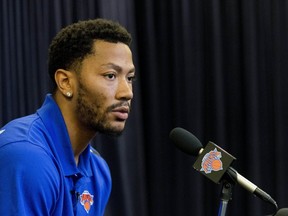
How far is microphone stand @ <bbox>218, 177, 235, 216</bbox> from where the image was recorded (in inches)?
44.6

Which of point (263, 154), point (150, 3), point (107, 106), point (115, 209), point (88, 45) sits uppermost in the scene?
point (150, 3)

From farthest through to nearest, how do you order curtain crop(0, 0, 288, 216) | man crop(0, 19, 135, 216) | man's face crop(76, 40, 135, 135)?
curtain crop(0, 0, 288, 216), man's face crop(76, 40, 135, 135), man crop(0, 19, 135, 216)

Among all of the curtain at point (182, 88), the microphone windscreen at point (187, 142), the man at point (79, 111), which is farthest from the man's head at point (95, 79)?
the curtain at point (182, 88)

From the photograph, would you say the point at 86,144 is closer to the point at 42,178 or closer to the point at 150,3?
the point at 42,178

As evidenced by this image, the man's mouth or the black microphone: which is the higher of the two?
the man's mouth

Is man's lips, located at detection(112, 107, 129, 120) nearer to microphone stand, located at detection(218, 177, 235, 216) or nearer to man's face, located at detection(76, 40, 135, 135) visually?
man's face, located at detection(76, 40, 135, 135)

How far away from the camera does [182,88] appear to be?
8.44 feet

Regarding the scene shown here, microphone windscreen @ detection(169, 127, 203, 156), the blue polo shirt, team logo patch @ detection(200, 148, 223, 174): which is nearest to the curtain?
the blue polo shirt

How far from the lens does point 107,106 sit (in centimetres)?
135

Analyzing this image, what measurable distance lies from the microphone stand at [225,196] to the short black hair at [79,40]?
0.51 meters

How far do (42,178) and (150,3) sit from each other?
1652 mm

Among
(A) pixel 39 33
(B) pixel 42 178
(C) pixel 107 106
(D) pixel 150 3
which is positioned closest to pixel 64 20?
(A) pixel 39 33

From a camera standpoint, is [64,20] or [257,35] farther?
[64,20]

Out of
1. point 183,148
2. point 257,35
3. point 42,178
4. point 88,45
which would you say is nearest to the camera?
point 42,178
